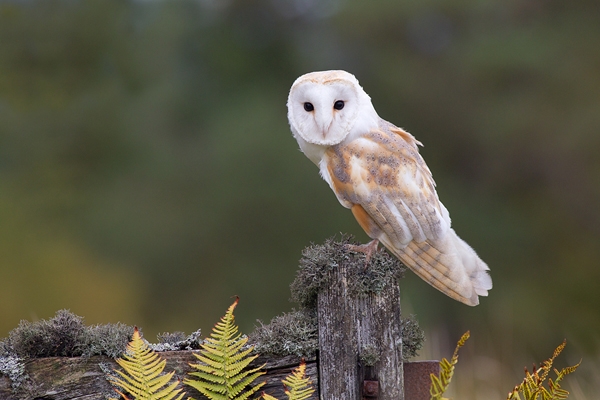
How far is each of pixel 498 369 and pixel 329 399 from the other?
2.65m

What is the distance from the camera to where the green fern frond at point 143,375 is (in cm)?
Answer: 153

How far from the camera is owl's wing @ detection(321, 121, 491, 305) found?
222cm

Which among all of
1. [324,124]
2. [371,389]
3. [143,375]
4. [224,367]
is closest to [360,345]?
[371,389]

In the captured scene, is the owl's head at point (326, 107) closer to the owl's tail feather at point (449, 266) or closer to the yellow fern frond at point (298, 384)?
the owl's tail feather at point (449, 266)

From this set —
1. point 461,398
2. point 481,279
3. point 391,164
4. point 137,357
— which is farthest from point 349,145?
point 461,398

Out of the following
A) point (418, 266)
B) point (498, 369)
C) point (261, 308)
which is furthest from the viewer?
point (261, 308)

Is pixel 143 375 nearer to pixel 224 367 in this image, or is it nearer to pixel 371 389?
pixel 224 367

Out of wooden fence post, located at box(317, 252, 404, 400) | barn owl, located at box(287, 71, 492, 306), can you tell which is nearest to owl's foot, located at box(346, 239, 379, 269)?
wooden fence post, located at box(317, 252, 404, 400)

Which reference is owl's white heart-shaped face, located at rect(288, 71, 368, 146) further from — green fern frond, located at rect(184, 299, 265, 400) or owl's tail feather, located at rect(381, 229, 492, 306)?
green fern frond, located at rect(184, 299, 265, 400)

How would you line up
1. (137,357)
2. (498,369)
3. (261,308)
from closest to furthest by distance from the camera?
(137,357)
(498,369)
(261,308)

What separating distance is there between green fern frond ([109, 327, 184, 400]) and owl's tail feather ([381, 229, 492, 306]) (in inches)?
38.6

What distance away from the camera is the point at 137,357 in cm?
154

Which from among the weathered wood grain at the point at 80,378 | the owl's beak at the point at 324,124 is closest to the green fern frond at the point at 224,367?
the weathered wood grain at the point at 80,378

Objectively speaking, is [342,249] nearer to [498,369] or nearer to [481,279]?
[481,279]
